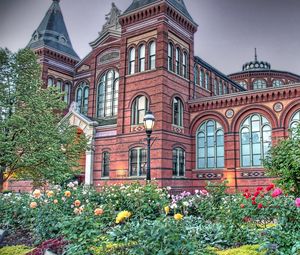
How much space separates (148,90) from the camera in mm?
22703

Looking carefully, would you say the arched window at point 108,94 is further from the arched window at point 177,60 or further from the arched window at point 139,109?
the arched window at point 177,60

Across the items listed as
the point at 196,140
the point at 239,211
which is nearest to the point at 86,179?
the point at 196,140

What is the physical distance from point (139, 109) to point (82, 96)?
1056 cm

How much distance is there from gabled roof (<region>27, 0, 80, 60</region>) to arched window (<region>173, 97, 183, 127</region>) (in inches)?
605

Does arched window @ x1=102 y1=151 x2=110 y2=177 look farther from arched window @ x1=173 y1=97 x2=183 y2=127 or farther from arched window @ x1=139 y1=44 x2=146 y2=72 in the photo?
arched window @ x1=139 y1=44 x2=146 y2=72

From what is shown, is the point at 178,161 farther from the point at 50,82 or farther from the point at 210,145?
the point at 50,82

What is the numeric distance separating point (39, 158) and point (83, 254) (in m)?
8.21

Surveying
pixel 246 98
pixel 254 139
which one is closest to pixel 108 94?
pixel 246 98

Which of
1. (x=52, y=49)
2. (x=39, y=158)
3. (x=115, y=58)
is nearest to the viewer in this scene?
(x=39, y=158)

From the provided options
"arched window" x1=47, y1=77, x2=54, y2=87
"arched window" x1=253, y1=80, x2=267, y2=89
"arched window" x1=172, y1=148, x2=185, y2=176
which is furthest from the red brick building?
"arched window" x1=253, y1=80, x2=267, y2=89

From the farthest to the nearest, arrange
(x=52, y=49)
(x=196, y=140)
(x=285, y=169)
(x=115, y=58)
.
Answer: (x=52, y=49) → (x=115, y=58) → (x=196, y=140) → (x=285, y=169)

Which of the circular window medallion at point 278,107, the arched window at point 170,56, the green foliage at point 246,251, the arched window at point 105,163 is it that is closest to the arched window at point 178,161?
the arched window at point 105,163

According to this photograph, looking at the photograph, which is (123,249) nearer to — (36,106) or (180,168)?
(36,106)

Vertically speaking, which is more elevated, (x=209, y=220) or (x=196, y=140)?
A: (x=196, y=140)
